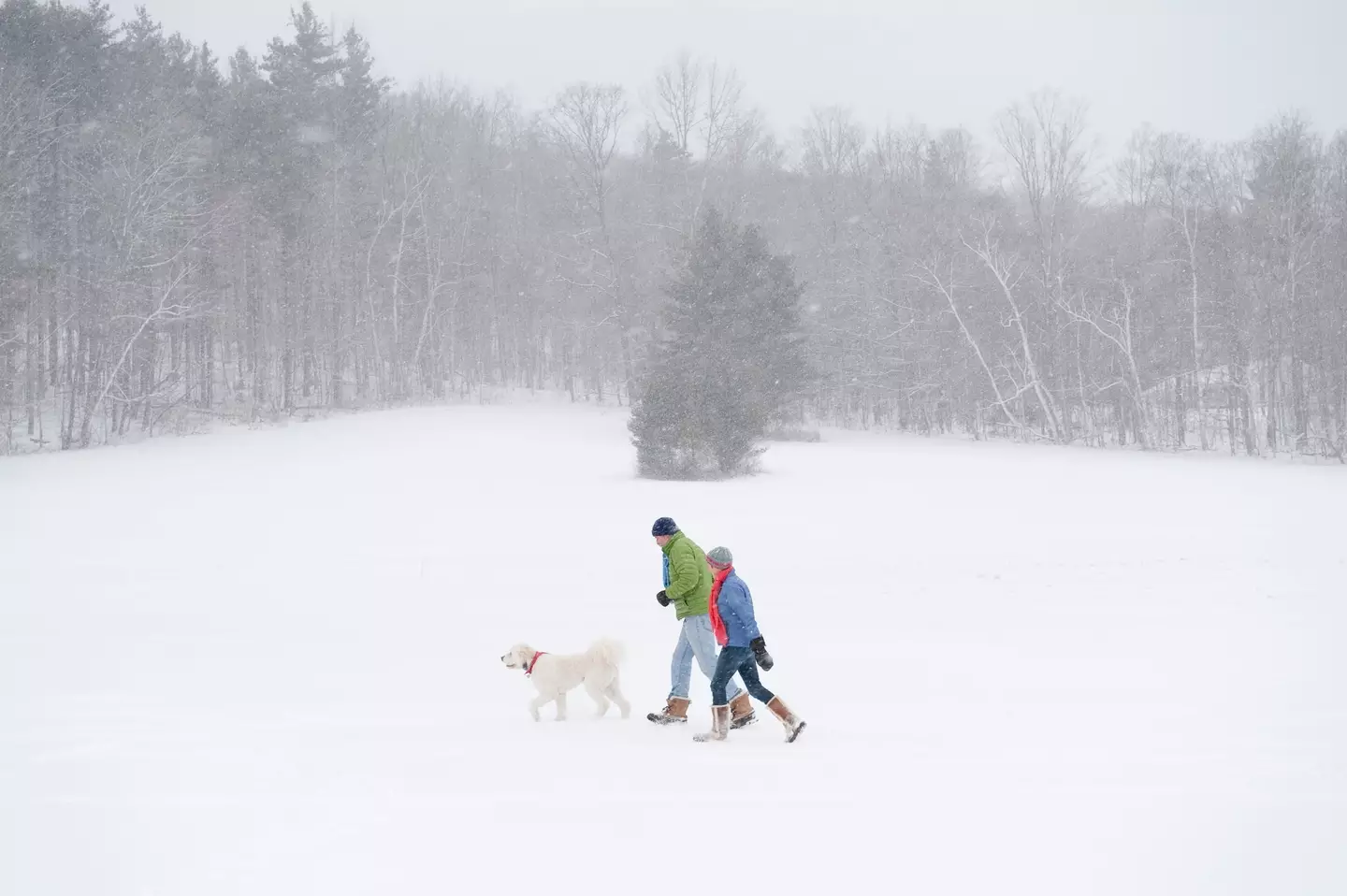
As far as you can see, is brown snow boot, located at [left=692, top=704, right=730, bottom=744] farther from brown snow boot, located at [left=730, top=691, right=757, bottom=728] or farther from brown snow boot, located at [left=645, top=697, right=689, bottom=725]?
brown snow boot, located at [left=645, top=697, right=689, bottom=725]

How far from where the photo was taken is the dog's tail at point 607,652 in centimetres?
775

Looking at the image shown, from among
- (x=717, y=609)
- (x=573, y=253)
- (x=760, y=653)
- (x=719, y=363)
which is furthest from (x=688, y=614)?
(x=573, y=253)

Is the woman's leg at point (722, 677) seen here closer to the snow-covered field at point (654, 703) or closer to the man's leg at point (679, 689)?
the snow-covered field at point (654, 703)

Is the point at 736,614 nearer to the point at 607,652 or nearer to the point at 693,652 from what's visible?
the point at 693,652

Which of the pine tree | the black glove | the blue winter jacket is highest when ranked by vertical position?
the pine tree

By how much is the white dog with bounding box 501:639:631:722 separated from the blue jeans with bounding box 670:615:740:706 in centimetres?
50

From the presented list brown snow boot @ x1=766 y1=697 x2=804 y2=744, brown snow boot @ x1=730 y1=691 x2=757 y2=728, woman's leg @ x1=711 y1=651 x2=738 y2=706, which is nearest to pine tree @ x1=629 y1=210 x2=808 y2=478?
brown snow boot @ x1=730 y1=691 x2=757 y2=728

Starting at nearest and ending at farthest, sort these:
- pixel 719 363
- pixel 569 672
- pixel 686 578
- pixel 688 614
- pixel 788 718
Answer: pixel 788 718 < pixel 686 578 < pixel 688 614 < pixel 569 672 < pixel 719 363

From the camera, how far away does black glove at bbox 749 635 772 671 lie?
700 centimetres

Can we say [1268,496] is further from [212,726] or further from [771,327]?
[212,726]

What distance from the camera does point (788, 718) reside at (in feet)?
23.0

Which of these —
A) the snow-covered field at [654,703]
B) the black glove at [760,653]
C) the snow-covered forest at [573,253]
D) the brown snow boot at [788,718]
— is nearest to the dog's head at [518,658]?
the snow-covered field at [654,703]

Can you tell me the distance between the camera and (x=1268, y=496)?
23.4 metres

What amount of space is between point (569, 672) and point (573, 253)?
43128 mm
